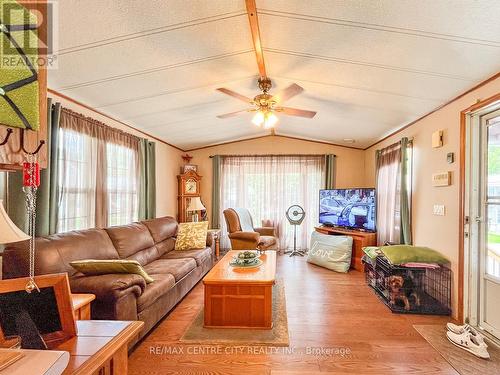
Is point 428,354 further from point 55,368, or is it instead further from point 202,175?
point 202,175

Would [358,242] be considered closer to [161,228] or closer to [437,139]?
[437,139]

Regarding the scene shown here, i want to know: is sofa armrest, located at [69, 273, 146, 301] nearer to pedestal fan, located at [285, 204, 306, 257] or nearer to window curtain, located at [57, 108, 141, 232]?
window curtain, located at [57, 108, 141, 232]

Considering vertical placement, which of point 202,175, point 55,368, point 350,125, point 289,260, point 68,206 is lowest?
point 289,260

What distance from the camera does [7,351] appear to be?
0.67m

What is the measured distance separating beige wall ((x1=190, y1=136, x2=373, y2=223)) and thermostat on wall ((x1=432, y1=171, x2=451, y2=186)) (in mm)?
2708

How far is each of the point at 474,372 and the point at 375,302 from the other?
1186 mm

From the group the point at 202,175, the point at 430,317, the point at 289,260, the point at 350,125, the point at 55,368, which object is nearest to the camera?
the point at 55,368

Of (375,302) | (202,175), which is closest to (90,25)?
(375,302)

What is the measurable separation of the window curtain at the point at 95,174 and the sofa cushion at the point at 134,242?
31 cm

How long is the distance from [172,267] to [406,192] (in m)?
3.17

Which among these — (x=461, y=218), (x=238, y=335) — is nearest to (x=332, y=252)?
(x=461, y=218)

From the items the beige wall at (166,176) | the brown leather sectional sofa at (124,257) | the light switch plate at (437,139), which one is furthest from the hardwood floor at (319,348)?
the beige wall at (166,176)

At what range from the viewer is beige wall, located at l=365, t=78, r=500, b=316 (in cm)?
263

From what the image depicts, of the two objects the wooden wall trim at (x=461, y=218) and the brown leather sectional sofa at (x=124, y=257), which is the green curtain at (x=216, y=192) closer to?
the brown leather sectional sofa at (x=124, y=257)
